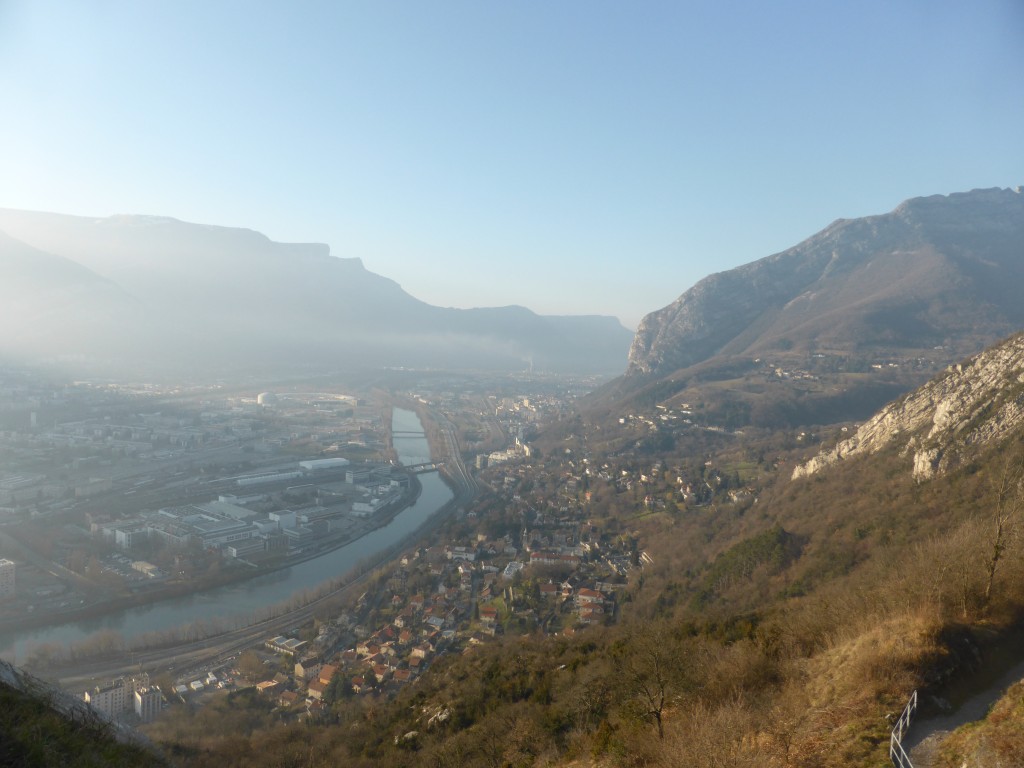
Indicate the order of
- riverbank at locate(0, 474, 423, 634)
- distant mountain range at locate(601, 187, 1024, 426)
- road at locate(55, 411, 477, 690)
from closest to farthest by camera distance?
road at locate(55, 411, 477, 690), riverbank at locate(0, 474, 423, 634), distant mountain range at locate(601, 187, 1024, 426)

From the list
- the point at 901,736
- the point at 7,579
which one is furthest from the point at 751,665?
the point at 7,579

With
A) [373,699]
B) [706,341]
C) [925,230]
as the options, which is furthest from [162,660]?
[925,230]

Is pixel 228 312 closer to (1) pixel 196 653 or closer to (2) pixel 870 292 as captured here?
(2) pixel 870 292

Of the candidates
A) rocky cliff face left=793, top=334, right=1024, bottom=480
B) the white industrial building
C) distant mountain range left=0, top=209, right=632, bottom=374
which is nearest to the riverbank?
the white industrial building

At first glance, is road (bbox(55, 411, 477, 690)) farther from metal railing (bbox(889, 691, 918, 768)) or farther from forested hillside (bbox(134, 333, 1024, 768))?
metal railing (bbox(889, 691, 918, 768))

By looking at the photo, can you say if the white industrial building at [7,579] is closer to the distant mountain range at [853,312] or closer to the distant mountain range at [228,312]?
the distant mountain range at [853,312]

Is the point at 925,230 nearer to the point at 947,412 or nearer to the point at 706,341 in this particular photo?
the point at 706,341

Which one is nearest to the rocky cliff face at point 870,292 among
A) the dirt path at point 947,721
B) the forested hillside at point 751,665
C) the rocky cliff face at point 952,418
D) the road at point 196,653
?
the rocky cliff face at point 952,418
